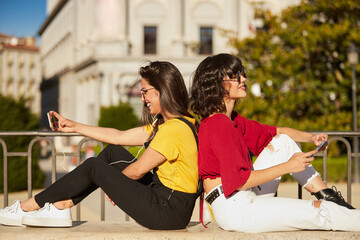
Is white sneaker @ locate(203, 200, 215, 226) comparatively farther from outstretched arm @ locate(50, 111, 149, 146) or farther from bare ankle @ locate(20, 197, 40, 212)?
bare ankle @ locate(20, 197, 40, 212)

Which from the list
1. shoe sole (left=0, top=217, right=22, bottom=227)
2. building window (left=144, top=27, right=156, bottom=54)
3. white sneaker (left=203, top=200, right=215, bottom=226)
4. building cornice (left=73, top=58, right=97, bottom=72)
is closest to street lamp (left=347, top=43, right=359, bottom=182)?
white sneaker (left=203, top=200, right=215, bottom=226)

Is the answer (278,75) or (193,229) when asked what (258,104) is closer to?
(278,75)

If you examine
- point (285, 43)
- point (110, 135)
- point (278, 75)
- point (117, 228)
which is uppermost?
point (285, 43)

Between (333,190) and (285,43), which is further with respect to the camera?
(285,43)

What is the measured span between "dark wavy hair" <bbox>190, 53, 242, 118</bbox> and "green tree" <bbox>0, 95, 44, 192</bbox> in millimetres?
9466

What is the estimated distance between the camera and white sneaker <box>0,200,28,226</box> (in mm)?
3844

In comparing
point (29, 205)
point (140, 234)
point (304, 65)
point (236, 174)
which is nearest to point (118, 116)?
point (304, 65)

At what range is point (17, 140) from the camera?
12.4 metres

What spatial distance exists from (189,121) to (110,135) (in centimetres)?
82

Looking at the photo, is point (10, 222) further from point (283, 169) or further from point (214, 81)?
point (283, 169)

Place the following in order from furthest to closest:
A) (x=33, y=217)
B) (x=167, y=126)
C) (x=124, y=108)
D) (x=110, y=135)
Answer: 1. (x=124, y=108)
2. (x=110, y=135)
3. (x=33, y=217)
4. (x=167, y=126)

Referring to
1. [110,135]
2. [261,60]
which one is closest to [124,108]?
[261,60]

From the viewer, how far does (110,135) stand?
13.8ft

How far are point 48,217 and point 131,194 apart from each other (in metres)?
0.65
